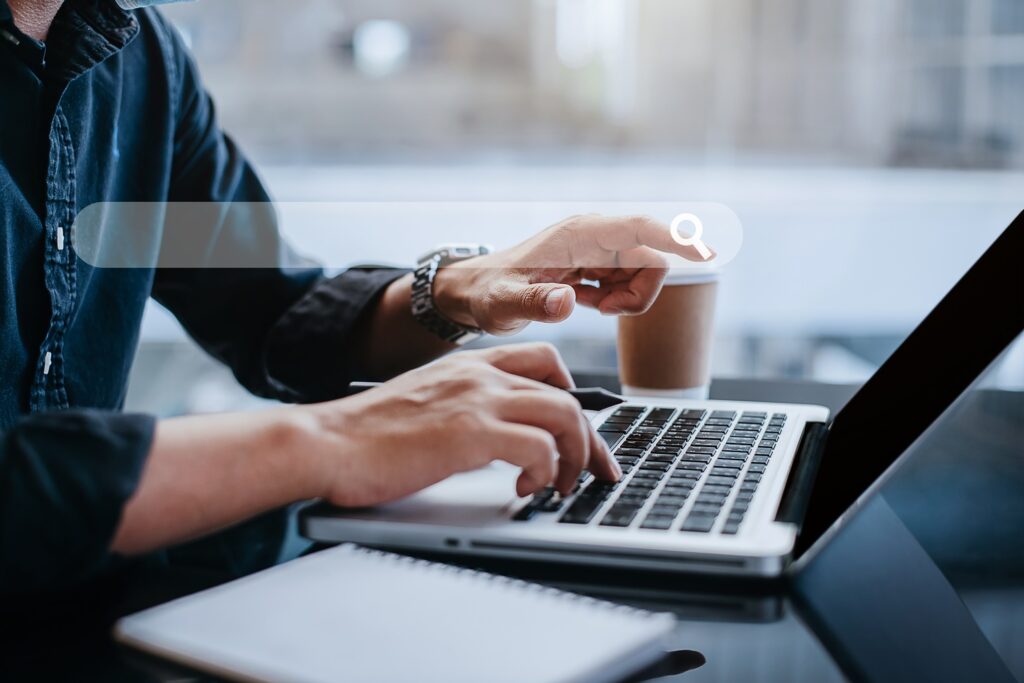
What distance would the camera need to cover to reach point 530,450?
0.49 meters

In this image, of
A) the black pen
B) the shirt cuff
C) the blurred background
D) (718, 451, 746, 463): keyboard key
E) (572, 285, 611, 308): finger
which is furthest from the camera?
the blurred background

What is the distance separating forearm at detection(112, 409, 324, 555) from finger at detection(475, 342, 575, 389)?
0.15 meters

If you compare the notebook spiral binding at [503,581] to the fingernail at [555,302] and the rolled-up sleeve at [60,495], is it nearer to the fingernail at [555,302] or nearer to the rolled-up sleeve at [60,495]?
the rolled-up sleeve at [60,495]

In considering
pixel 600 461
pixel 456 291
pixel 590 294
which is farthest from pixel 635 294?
pixel 600 461

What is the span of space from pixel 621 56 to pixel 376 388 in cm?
298

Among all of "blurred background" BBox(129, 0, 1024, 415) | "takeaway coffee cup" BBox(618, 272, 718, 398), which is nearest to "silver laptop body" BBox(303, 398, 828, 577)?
"takeaway coffee cup" BBox(618, 272, 718, 398)

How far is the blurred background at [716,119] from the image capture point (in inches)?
123

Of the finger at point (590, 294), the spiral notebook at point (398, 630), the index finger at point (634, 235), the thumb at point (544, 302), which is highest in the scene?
the index finger at point (634, 235)

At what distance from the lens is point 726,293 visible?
10.3 feet

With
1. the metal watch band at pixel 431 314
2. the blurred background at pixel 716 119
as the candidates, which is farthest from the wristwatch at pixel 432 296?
the blurred background at pixel 716 119

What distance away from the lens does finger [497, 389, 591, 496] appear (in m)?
0.51

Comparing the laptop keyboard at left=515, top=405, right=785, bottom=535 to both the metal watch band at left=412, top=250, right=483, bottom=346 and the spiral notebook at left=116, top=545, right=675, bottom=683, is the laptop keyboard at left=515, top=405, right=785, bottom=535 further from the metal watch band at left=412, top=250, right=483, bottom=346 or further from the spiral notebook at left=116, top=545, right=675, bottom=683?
the metal watch band at left=412, top=250, right=483, bottom=346

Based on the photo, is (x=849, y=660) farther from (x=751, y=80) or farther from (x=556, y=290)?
(x=751, y=80)

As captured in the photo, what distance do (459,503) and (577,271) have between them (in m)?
0.35
